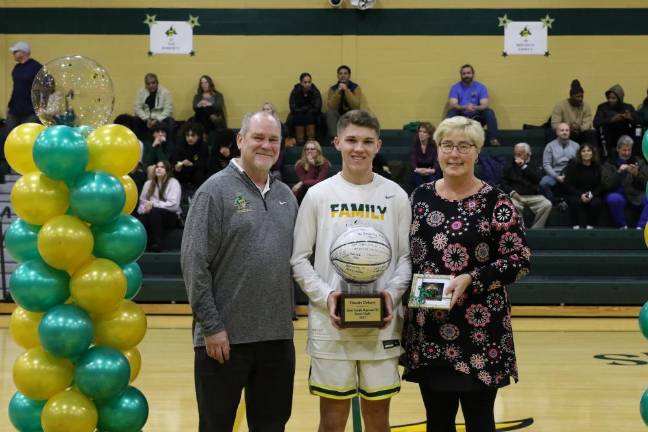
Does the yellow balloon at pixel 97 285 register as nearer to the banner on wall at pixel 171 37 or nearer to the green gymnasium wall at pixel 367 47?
the green gymnasium wall at pixel 367 47

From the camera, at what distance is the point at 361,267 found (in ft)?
11.7

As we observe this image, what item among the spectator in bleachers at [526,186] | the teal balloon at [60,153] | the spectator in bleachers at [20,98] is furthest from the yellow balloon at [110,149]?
the spectator in bleachers at [20,98]

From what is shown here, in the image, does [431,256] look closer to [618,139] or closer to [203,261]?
[203,261]

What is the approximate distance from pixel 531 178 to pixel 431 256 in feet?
25.9

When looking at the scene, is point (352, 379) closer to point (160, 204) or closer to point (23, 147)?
point (23, 147)

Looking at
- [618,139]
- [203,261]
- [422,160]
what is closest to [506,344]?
[203,261]

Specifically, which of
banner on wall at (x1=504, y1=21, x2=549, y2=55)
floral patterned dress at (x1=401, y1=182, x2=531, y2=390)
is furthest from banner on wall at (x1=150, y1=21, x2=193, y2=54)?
floral patterned dress at (x1=401, y1=182, x2=531, y2=390)

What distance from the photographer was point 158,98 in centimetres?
1327

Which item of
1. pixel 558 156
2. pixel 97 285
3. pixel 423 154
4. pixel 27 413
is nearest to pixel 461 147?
pixel 97 285

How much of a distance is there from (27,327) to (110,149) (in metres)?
0.95

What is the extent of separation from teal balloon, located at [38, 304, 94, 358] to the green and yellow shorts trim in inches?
42.5

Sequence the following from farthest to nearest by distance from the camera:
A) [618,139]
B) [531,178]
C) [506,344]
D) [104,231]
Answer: [618,139] → [531,178] → [104,231] → [506,344]

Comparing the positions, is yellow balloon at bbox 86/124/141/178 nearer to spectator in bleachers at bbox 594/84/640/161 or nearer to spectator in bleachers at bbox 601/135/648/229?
spectator in bleachers at bbox 601/135/648/229

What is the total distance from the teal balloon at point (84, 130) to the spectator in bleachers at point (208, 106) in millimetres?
8762
